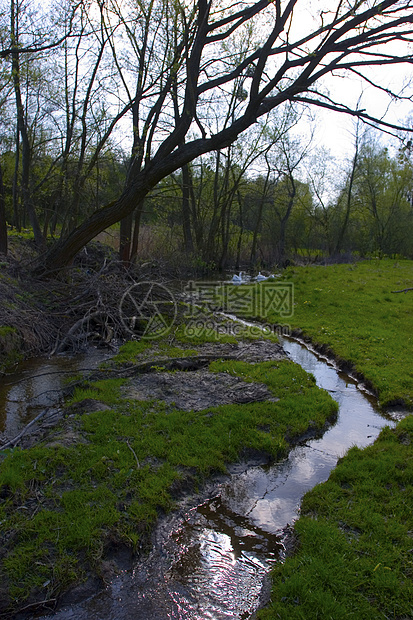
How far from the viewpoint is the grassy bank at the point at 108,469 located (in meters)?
3.40

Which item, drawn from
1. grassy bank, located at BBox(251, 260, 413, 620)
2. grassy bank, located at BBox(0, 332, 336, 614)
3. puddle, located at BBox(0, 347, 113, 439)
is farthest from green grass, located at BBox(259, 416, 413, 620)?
puddle, located at BBox(0, 347, 113, 439)

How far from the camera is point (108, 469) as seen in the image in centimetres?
453

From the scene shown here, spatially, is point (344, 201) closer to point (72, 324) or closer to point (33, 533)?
point (72, 324)

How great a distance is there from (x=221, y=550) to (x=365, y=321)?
10325 millimetres

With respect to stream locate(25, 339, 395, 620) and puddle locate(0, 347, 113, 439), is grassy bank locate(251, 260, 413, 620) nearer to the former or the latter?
stream locate(25, 339, 395, 620)

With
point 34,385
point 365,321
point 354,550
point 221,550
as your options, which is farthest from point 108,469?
point 365,321

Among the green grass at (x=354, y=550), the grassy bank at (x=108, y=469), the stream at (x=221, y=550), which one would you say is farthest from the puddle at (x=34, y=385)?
the green grass at (x=354, y=550)

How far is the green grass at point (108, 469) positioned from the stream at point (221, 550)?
8.1 inches

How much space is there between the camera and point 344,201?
132 feet

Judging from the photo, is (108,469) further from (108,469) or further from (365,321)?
(365,321)

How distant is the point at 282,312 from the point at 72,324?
Answer: 765 cm

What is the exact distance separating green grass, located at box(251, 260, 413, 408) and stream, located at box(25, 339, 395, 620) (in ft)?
9.05

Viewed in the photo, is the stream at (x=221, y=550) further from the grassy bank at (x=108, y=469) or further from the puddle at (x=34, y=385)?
the puddle at (x=34, y=385)

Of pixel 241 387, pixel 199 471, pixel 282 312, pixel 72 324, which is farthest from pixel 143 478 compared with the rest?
pixel 282 312
